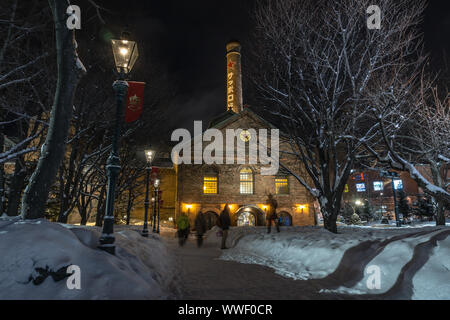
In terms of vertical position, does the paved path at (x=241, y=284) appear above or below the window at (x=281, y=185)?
below

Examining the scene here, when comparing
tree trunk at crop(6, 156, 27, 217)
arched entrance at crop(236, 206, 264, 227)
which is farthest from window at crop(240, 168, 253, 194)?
tree trunk at crop(6, 156, 27, 217)

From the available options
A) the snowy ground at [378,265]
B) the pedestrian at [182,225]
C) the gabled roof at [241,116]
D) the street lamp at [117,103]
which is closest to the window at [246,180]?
the gabled roof at [241,116]

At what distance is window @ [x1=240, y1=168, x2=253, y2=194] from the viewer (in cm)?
2659

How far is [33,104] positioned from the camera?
10172 mm

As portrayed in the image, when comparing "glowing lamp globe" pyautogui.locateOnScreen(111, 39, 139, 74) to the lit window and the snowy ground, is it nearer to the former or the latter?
the snowy ground

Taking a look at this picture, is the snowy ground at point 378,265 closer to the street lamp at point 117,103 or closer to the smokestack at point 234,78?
the street lamp at point 117,103

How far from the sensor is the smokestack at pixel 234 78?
39.7 meters

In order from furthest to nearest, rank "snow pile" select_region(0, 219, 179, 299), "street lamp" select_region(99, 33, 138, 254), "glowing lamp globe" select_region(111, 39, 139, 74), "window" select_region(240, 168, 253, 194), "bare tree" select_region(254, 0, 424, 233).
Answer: "window" select_region(240, 168, 253, 194), "bare tree" select_region(254, 0, 424, 233), "glowing lamp globe" select_region(111, 39, 139, 74), "street lamp" select_region(99, 33, 138, 254), "snow pile" select_region(0, 219, 179, 299)

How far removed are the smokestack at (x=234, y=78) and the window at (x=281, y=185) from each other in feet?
50.8

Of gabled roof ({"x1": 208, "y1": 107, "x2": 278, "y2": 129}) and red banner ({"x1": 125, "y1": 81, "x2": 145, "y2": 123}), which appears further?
gabled roof ({"x1": 208, "y1": 107, "x2": 278, "y2": 129})

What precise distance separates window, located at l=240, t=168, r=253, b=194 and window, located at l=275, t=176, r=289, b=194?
2938mm

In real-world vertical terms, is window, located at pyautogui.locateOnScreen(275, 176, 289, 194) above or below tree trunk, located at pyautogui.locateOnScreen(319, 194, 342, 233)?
above

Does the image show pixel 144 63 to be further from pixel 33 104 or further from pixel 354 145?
pixel 354 145

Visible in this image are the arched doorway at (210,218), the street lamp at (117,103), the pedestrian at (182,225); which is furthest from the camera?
the arched doorway at (210,218)
